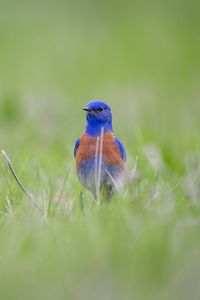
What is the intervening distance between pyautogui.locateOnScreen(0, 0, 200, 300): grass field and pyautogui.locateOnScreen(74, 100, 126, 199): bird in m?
0.12

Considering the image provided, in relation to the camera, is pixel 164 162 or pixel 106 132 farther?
pixel 164 162

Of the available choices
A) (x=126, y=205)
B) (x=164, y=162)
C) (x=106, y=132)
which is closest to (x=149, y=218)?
(x=126, y=205)

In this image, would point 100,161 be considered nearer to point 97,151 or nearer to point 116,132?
point 97,151

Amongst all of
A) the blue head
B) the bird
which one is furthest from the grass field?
the blue head

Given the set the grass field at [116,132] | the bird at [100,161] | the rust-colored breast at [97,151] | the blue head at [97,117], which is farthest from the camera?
the blue head at [97,117]

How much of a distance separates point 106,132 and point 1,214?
0.93 m

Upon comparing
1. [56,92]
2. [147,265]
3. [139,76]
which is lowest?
[147,265]

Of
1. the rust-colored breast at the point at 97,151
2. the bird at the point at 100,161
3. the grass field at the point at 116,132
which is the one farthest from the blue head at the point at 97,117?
the grass field at the point at 116,132

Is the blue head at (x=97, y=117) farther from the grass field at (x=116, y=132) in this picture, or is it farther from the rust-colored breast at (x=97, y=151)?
the grass field at (x=116, y=132)

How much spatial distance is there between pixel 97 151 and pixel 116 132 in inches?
107

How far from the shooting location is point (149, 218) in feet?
10.8

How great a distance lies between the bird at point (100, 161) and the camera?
416cm

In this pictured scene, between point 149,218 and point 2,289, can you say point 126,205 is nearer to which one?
point 149,218

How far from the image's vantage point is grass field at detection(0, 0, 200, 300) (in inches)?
117
